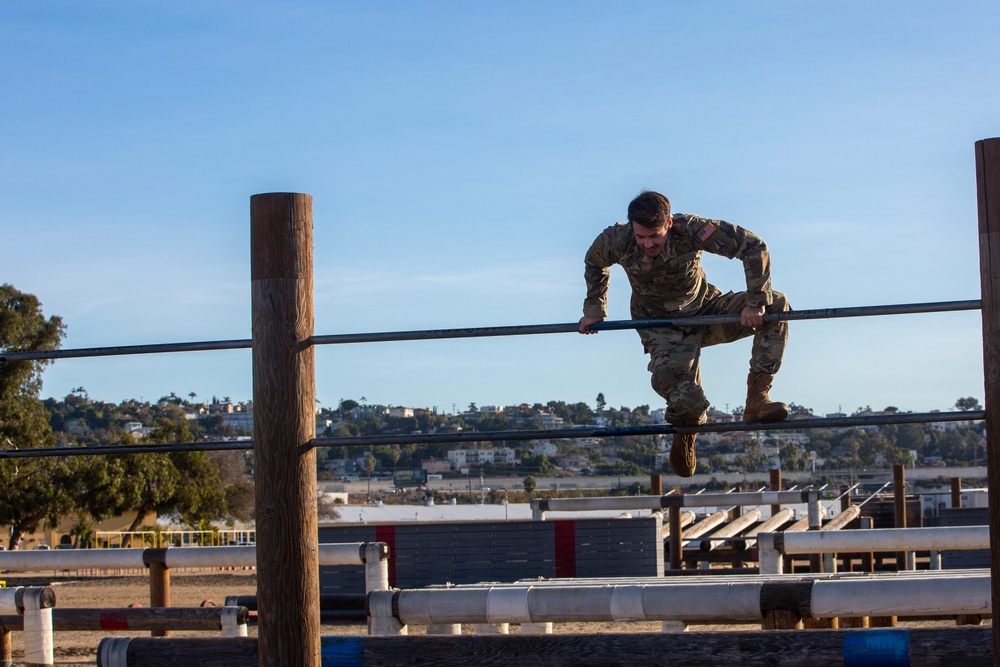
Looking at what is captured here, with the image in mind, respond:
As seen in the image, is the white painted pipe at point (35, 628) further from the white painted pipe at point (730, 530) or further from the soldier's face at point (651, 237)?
the white painted pipe at point (730, 530)

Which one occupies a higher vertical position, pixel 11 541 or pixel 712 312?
pixel 712 312

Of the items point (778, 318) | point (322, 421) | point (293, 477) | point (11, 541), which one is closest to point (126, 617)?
point (322, 421)

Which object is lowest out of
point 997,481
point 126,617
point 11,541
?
point 11,541

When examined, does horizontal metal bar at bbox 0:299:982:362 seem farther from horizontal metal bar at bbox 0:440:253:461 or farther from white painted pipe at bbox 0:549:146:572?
white painted pipe at bbox 0:549:146:572

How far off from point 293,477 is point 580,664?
1.17 metres

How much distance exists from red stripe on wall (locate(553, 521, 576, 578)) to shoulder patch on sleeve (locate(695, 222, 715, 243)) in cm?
913

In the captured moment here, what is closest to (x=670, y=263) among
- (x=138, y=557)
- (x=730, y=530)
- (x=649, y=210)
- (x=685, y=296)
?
(x=685, y=296)

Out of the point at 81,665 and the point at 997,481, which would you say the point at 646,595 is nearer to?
the point at 997,481

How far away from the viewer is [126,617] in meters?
6.88

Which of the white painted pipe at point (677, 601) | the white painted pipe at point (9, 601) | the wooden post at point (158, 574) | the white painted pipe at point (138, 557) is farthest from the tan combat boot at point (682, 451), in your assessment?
the wooden post at point (158, 574)

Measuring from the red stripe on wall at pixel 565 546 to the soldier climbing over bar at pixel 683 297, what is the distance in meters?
8.68

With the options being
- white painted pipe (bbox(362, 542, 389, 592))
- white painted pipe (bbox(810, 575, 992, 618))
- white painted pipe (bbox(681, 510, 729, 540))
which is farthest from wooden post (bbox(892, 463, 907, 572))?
white painted pipe (bbox(810, 575, 992, 618))

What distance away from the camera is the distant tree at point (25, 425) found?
103 feet

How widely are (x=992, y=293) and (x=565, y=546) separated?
10.4 meters
